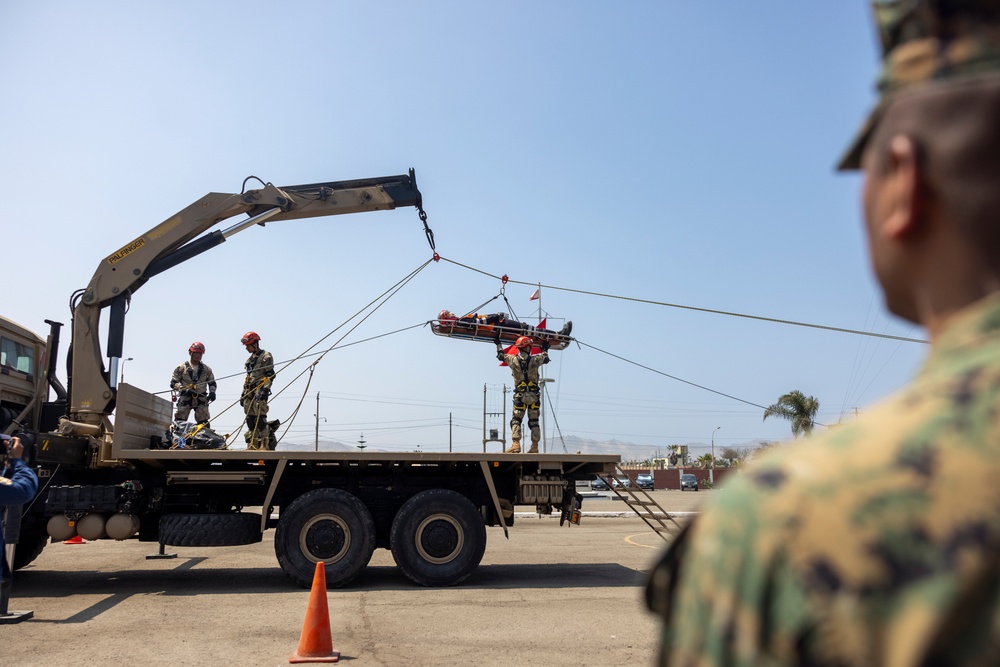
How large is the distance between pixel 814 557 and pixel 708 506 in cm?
14

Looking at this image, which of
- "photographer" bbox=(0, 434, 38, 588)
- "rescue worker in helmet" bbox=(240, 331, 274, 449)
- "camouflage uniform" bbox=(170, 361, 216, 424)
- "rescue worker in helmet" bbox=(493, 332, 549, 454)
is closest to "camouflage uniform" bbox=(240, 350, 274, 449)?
"rescue worker in helmet" bbox=(240, 331, 274, 449)

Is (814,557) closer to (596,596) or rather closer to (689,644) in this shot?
(689,644)

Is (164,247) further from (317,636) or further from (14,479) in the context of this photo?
(317,636)

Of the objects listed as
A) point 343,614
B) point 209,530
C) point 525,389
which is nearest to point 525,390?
point 525,389

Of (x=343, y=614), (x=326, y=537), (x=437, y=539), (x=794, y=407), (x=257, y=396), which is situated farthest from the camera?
(x=794, y=407)

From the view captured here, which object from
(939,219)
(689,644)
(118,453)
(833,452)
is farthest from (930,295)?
(118,453)

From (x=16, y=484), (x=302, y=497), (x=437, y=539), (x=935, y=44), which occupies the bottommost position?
Answer: (x=437, y=539)

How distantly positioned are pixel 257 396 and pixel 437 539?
3480mm

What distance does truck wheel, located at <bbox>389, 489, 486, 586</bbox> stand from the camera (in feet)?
30.9

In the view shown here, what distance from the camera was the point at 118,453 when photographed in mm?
9328

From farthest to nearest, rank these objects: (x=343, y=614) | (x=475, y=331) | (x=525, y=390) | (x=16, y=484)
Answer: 1. (x=475, y=331)
2. (x=525, y=390)
3. (x=343, y=614)
4. (x=16, y=484)

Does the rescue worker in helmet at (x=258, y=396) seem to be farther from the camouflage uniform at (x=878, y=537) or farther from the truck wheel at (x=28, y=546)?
the camouflage uniform at (x=878, y=537)

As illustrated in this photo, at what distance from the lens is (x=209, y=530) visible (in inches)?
372

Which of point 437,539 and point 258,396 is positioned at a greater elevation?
point 258,396
